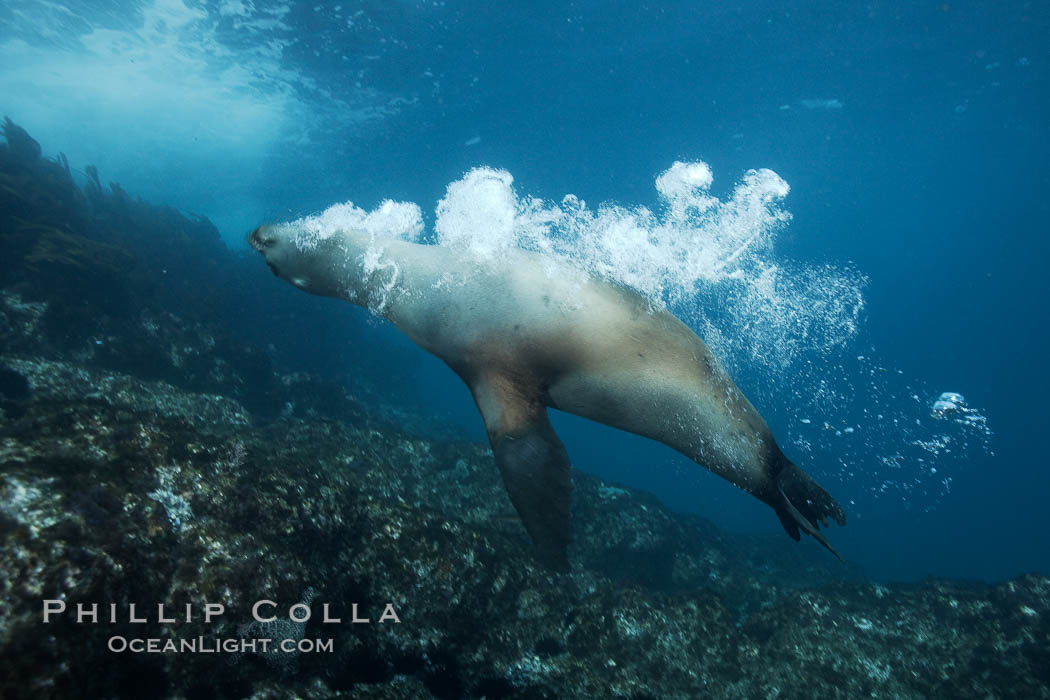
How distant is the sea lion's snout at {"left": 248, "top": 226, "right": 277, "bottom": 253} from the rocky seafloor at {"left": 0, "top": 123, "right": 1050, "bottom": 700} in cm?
146

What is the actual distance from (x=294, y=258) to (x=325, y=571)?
2.21 metres

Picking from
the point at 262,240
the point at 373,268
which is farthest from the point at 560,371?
the point at 262,240

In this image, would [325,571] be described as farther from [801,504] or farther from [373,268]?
[801,504]

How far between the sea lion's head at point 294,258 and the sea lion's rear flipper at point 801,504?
11.5 ft

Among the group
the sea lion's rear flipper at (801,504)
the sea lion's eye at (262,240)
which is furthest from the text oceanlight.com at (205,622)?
the sea lion's rear flipper at (801,504)

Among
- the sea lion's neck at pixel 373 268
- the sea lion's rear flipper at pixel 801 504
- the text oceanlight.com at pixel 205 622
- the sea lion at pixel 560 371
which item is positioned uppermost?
the sea lion's neck at pixel 373 268

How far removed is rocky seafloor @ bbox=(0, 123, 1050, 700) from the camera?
1.99 metres

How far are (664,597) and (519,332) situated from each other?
3.95 m

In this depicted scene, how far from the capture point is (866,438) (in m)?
59.6

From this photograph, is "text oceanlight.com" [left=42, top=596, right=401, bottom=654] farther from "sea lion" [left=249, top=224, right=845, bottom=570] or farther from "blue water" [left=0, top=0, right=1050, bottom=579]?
"blue water" [left=0, top=0, right=1050, bottom=579]

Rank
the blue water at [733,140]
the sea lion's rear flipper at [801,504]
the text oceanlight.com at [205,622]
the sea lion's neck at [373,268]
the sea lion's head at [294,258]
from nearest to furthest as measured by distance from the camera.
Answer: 1. the text oceanlight.com at [205,622]
2. the sea lion's rear flipper at [801,504]
3. the sea lion's neck at [373,268]
4. the sea lion's head at [294,258]
5. the blue water at [733,140]

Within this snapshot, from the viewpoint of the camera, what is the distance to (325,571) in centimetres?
297

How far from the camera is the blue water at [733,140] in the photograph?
55.4 ft

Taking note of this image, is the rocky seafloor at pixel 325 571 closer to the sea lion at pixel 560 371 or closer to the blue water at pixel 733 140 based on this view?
the sea lion at pixel 560 371
